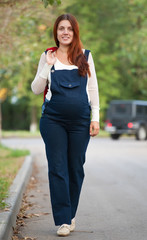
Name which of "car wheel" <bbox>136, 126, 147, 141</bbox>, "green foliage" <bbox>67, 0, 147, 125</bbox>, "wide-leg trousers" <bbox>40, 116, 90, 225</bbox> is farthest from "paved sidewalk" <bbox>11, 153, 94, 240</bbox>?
"green foliage" <bbox>67, 0, 147, 125</bbox>

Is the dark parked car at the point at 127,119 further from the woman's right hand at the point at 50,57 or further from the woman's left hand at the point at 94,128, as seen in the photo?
the woman's right hand at the point at 50,57

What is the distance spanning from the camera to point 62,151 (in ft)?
15.4

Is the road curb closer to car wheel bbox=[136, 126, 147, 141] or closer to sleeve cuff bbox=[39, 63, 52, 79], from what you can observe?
sleeve cuff bbox=[39, 63, 52, 79]

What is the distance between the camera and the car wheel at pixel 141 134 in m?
25.3

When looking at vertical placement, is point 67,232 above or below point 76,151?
below

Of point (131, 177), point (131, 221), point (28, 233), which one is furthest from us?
point (131, 177)

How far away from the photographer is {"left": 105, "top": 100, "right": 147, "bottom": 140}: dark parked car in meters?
25.4

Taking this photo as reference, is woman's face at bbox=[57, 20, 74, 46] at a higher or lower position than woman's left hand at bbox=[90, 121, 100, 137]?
higher

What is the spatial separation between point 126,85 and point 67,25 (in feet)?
106

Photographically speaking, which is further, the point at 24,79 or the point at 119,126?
the point at 24,79

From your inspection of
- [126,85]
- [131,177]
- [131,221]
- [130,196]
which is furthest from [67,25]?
[126,85]

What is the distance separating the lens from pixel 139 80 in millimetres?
32438

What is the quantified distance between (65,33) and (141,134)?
828 inches

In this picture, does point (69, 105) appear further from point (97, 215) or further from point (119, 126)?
point (119, 126)
